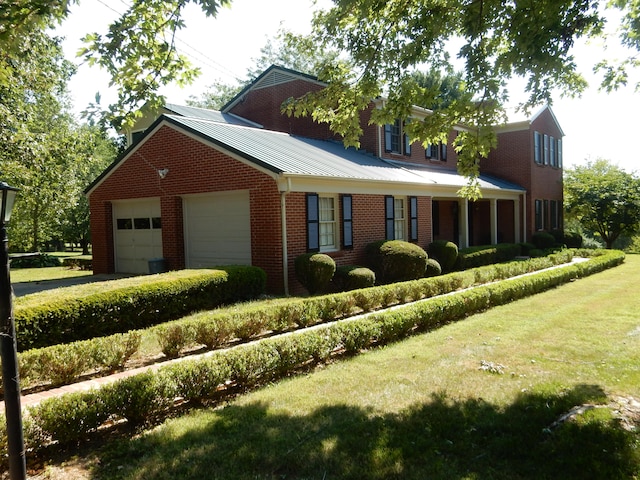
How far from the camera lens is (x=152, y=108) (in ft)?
23.7

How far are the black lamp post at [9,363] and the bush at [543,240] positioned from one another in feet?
86.4

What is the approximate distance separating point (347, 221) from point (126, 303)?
7.55m

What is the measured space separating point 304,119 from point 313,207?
8770 millimetres

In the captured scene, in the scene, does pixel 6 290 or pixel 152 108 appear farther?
pixel 152 108

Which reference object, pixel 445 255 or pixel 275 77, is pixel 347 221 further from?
pixel 275 77

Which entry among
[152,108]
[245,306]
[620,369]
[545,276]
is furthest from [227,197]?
[620,369]

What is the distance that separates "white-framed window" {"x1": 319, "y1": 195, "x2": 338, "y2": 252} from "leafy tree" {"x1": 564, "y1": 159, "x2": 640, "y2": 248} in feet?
69.9

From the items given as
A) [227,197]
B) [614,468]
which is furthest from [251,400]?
[227,197]

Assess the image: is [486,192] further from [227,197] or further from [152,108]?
[152,108]

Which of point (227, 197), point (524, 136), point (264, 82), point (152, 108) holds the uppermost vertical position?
point (264, 82)

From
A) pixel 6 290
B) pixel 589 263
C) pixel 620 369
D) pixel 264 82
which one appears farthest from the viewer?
pixel 264 82

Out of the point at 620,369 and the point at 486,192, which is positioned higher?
the point at 486,192

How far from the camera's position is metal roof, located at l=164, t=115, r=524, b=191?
1345 cm

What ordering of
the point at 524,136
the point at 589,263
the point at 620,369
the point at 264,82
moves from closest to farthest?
the point at 620,369
the point at 589,263
the point at 264,82
the point at 524,136
